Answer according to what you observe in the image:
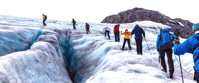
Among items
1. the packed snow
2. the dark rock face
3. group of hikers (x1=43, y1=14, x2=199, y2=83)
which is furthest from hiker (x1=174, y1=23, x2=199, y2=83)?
the dark rock face

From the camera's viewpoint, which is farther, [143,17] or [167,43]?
[143,17]

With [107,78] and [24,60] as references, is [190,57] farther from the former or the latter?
[24,60]

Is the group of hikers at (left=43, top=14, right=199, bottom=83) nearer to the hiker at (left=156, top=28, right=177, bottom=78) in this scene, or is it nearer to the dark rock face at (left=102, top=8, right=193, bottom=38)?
the hiker at (left=156, top=28, right=177, bottom=78)

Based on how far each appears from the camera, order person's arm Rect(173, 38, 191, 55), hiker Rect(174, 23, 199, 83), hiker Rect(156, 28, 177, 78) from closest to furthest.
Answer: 1. hiker Rect(174, 23, 199, 83)
2. person's arm Rect(173, 38, 191, 55)
3. hiker Rect(156, 28, 177, 78)

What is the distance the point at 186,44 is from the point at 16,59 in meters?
7.36

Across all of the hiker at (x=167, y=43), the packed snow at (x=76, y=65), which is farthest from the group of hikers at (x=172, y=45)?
the packed snow at (x=76, y=65)

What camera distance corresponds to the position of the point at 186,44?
3.53 m

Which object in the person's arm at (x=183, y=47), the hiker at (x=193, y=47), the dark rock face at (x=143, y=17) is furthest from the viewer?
the dark rock face at (x=143, y=17)

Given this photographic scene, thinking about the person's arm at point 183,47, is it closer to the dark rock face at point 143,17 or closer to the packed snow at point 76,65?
the packed snow at point 76,65

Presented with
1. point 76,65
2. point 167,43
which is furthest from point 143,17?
point 167,43

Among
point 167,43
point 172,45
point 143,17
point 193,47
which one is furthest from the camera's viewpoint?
point 143,17

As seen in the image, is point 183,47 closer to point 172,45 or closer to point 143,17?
point 172,45

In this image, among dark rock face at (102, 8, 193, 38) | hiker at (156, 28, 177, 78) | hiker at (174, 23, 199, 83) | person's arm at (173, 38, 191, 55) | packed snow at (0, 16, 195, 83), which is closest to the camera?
hiker at (174, 23, 199, 83)

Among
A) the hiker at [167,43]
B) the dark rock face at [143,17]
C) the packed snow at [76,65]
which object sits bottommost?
the packed snow at [76,65]
